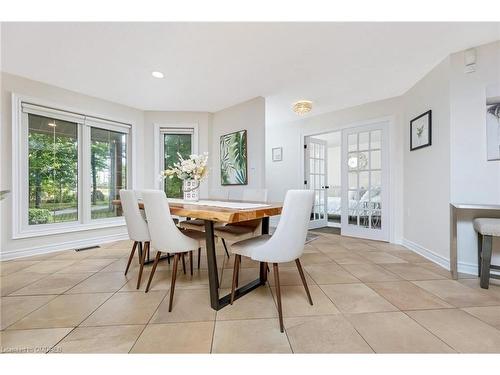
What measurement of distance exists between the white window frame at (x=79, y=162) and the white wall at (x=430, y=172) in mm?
4417

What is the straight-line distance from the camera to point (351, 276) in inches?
84.7

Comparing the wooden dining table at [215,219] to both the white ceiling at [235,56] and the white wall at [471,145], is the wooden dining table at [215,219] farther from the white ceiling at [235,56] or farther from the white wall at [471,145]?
the white wall at [471,145]

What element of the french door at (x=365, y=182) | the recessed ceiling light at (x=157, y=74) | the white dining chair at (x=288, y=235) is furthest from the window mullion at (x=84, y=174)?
the french door at (x=365, y=182)

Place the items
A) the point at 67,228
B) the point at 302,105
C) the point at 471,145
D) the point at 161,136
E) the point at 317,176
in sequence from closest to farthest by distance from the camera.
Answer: the point at 471,145 < the point at 67,228 < the point at 302,105 < the point at 161,136 < the point at 317,176

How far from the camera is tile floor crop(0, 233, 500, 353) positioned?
122cm

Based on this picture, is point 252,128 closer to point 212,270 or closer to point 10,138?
point 212,270

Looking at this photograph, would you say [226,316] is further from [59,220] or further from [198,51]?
[59,220]

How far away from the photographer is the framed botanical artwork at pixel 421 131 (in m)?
2.59

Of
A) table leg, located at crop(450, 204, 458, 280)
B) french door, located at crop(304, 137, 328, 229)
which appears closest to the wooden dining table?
table leg, located at crop(450, 204, 458, 280)

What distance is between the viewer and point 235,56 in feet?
7.44

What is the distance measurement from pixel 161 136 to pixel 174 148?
1.03 feet

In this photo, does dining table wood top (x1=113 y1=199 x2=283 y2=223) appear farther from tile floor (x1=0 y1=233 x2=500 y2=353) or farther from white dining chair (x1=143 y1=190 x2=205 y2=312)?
tile floor (x1=0 y1=233 x2=500 y2=353)

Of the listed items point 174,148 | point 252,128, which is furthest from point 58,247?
point 252,128
